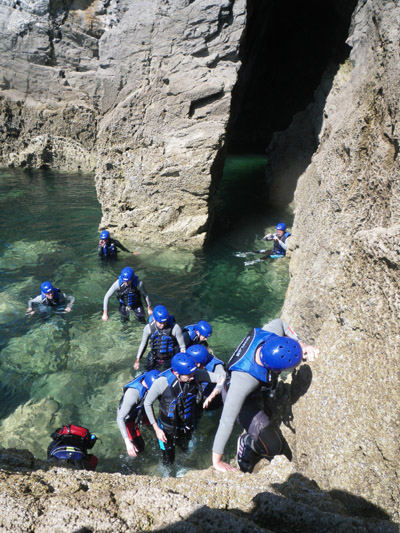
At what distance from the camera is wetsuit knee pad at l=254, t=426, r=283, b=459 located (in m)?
3.89

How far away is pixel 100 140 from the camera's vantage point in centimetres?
1227

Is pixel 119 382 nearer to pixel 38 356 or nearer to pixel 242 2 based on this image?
pixel 38 356

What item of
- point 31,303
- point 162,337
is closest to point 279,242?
point 162,337

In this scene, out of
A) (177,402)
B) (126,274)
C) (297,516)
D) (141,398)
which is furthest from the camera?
(126,274)

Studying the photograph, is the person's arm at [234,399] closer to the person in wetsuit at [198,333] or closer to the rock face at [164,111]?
the person in wetsuit at [198,333]

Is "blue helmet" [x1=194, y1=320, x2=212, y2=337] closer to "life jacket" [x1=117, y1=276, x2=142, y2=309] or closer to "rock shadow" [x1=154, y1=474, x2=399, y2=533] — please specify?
"life jacket" [x1=117, y1=276, x2=142, y2=309]

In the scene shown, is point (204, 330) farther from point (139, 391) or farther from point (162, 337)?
point (139, 391)

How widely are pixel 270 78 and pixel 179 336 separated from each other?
3862 cm

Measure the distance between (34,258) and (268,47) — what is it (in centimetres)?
3346

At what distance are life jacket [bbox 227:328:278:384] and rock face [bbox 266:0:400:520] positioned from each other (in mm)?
507

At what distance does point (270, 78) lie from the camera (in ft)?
122

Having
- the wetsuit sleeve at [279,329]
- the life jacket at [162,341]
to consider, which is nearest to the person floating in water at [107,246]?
the life jacket at [162,341]

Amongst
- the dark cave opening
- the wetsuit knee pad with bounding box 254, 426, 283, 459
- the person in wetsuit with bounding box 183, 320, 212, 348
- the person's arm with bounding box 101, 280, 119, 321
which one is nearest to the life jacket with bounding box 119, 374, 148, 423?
the person in wetsuit with bounding box 183, 320, 212, 348

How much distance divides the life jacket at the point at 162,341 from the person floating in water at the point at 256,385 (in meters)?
2.52
